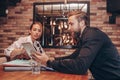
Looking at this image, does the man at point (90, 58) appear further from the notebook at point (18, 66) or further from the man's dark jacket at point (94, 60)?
the notebook at point (18, 66)

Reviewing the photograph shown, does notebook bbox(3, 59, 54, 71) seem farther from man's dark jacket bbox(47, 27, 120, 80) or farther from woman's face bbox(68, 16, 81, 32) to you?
woman's face bbox(68, 16, 81, 32)

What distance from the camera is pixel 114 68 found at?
208cm

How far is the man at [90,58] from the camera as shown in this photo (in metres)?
1.87

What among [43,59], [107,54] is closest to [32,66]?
[43,59]

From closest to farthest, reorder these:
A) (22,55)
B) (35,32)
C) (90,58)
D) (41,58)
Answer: (90,58)
(41,58)
(22,55)
(35,32)

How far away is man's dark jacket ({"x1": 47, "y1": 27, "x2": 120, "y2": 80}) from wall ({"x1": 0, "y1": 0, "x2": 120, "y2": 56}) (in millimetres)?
2591

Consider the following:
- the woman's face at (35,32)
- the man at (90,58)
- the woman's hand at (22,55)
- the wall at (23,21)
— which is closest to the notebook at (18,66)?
the man at (90,58)

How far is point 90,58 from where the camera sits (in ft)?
6.13

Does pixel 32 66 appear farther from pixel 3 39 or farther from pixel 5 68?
pixel 3 39

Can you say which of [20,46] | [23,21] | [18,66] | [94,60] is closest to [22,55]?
[18,66]

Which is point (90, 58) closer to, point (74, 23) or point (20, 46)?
point (74, 23)

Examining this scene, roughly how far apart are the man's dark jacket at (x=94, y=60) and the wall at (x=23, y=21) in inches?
102

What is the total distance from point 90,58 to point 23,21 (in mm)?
3272

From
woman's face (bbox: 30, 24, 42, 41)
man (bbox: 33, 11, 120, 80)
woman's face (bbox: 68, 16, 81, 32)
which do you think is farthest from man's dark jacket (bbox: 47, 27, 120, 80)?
woman's face (bbox: 30, 24, 42, 41)
